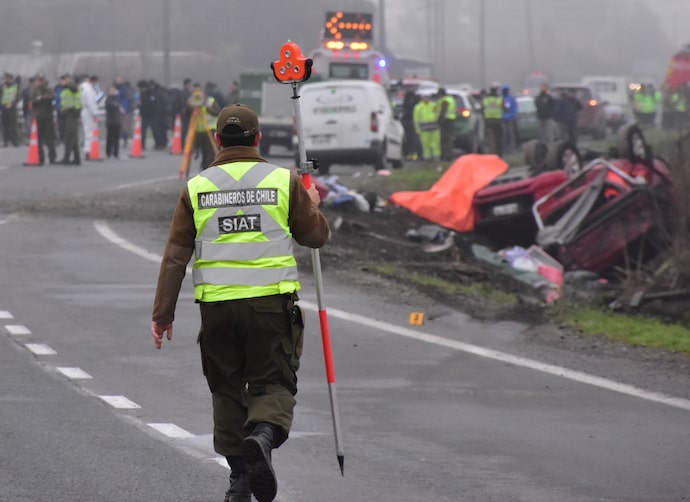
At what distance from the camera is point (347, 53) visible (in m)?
41.7

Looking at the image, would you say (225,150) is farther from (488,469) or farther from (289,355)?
(488,469)

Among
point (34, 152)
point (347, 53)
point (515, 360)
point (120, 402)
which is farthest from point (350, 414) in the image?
point (347, 53)

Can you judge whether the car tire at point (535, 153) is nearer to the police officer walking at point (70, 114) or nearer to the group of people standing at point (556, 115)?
the police officer walking at point (70, 114)

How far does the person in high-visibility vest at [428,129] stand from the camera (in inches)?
1371

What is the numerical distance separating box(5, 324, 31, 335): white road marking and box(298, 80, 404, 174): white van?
18.3m

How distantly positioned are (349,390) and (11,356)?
100 inches

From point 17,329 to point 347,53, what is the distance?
30.1 meters

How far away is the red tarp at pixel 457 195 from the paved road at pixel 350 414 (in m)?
6.63

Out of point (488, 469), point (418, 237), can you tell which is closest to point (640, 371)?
point (488, 469)

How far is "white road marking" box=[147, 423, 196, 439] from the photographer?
8.33m

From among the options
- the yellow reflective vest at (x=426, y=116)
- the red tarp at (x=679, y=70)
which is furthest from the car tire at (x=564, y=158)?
the red tarp at (x=679, y=70)

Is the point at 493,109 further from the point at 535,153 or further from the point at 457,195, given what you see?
the point at 457,195

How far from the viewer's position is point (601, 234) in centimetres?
1886

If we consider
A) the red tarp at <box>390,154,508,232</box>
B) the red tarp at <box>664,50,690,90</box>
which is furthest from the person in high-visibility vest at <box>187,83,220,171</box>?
the red tarp at <box>664,50,690,90</box>
